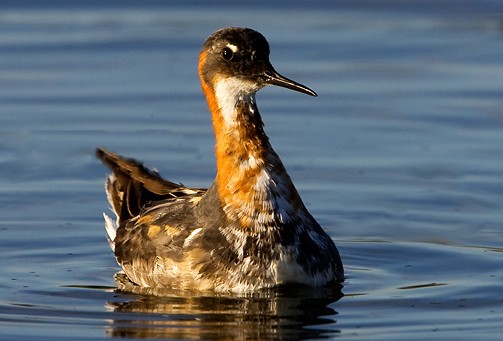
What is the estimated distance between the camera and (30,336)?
41.6 ft

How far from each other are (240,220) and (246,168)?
455 mm

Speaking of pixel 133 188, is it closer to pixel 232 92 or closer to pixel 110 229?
pixel 110 229

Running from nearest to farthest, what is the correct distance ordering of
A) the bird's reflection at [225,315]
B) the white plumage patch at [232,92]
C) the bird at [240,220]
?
the bird's reflection at [225,315], the bird at [240,220], the white plumage patch at [232,92]

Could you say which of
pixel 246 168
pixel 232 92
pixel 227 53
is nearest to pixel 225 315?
pixel 246 168

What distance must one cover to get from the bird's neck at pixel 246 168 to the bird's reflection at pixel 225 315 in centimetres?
70

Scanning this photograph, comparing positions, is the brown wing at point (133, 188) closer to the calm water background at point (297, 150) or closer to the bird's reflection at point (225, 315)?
the calm water background at point (297, 150)

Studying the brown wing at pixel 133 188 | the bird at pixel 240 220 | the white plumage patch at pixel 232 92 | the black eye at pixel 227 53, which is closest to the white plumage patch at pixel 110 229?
the brown wing at pixel 133 188

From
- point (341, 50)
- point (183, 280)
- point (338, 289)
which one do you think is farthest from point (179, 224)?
point (341, 50)

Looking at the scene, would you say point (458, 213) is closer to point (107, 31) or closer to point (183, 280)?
point (183, 280)

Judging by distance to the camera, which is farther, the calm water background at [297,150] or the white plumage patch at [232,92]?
the white plumage patch at [232,92]

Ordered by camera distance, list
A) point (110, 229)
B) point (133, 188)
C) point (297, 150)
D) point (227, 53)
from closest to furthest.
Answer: point (227, 53) < point (110, 229) < point (133, 188) < point (297, 150)

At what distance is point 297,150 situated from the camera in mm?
18453

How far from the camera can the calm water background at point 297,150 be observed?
1346 centimetres

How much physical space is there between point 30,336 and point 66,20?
11.7 metres
